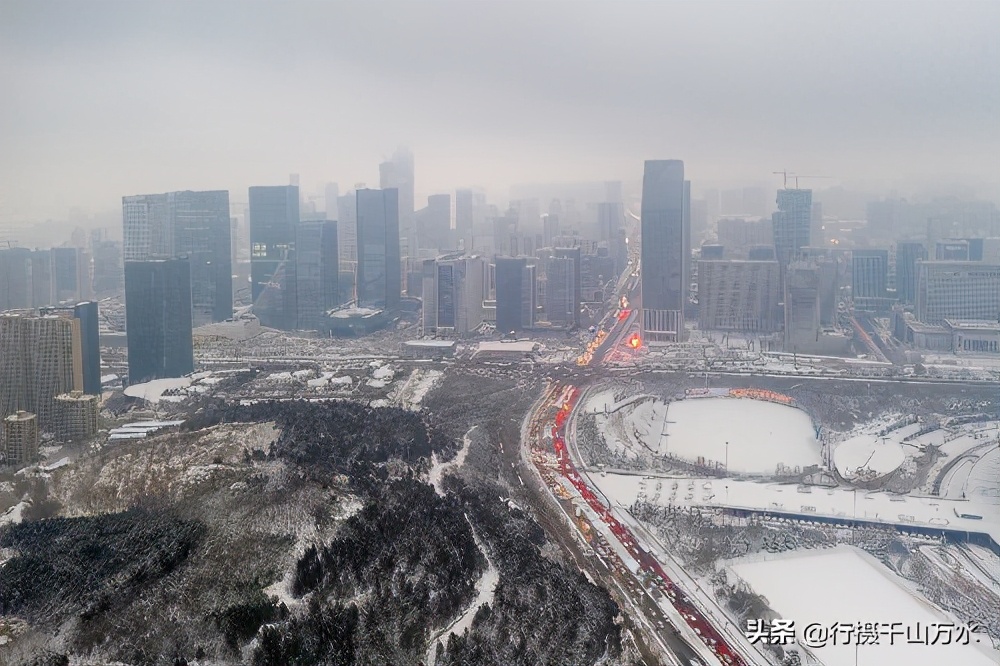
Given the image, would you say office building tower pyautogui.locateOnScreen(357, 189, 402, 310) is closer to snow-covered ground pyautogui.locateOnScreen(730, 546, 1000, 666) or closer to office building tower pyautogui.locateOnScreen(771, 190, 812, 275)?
office building tower pyautogui.locateOnScreen(771, 190, 812, 275)

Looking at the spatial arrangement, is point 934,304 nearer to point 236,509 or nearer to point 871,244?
point 871,244

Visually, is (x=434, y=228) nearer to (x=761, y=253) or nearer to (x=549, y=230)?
(x=549, y=230)

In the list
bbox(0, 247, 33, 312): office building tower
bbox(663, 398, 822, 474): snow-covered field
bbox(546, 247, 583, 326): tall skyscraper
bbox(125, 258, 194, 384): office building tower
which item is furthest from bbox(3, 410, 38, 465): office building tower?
bbox(546, 247, 583, 326): tall skyscraper

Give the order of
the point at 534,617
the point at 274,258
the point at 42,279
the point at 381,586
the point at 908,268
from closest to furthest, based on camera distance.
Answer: the point at 534,617
the point at 381,586
the point at 42,279
the point at 908,268
the point at 274,258

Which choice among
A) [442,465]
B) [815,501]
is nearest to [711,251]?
[815,501]

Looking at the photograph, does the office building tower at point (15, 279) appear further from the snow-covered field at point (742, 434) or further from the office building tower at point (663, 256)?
the office building tower at point (663, 256)

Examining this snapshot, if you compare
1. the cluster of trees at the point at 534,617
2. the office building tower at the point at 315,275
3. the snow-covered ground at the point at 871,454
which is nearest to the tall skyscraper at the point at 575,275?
the office building tower at the point at 315,275
